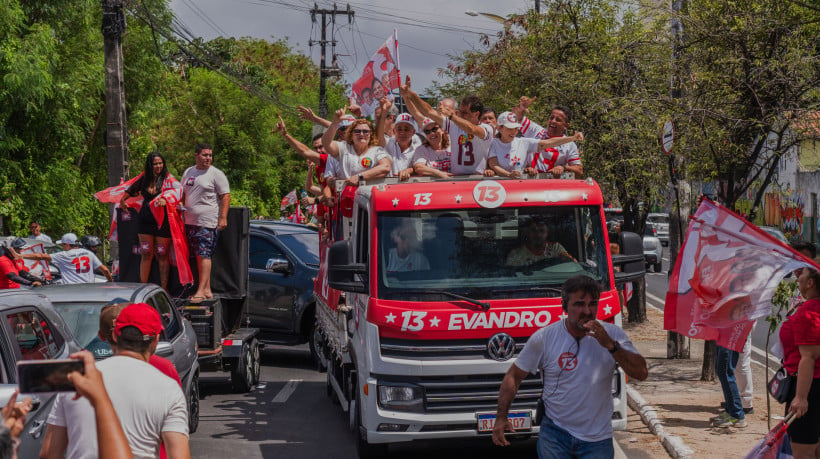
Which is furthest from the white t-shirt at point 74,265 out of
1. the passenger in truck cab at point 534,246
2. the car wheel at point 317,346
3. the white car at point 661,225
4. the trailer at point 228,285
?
the white car at point 661,225

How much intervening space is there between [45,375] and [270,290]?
12004mm

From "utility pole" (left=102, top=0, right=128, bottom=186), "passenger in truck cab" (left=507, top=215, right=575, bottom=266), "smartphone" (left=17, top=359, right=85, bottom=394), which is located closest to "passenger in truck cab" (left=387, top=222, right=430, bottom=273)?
"passenger in truck cab" (left=507, top=215, right=575, bottom=266)

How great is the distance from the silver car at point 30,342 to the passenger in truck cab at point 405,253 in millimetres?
2712

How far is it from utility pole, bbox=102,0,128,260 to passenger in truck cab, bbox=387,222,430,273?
35.9 ft

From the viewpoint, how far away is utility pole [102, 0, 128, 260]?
60.6 ft

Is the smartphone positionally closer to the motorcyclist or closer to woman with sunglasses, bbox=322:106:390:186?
woman with sunglasses, bbox=322:106:390:186

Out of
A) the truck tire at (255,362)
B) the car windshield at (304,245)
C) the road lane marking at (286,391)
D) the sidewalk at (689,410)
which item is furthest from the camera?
the car windshield at (304,245)

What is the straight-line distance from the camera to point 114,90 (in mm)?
18594

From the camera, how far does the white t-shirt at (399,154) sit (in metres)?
10.9

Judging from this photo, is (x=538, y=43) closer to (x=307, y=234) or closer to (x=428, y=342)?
(x=307, y=234)

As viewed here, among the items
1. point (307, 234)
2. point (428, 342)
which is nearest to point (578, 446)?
point (428, 342)

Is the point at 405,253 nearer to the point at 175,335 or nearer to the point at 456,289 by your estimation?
the point at 456,289

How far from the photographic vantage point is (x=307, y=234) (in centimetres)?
1611

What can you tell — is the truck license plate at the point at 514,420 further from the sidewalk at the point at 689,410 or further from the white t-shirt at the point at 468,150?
the white t-shirt at the point at 468,150
